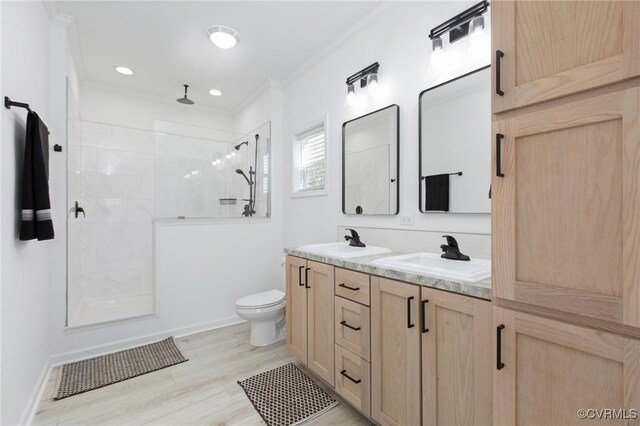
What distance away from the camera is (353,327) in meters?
1.64

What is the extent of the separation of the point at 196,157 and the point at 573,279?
133 inches

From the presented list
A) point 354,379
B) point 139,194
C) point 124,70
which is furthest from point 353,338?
point 124,70

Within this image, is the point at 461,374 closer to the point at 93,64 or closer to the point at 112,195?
the point at 112,195

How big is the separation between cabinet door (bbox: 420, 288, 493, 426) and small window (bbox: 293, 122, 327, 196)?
1779 millimetres

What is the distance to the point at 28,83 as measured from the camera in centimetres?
173

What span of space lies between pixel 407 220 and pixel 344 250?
1.73 ft

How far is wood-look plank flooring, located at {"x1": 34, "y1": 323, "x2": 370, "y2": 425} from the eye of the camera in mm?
1684

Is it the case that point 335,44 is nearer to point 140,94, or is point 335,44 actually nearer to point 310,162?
point 310,162

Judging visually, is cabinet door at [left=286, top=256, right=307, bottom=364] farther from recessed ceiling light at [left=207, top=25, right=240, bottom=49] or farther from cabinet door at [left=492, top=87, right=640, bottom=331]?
recessed ceiling light at [left=207, top=25, right=240, bottom=49]

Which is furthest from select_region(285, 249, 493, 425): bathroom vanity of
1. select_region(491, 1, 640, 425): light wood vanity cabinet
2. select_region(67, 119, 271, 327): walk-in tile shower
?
select_region(67, 119, 271, 327): walk-in tile shower

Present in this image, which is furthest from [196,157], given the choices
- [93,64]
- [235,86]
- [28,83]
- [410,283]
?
[410,283]

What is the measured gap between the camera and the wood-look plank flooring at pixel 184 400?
5.52 ft

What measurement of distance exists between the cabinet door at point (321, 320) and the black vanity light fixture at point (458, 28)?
59.6 inches

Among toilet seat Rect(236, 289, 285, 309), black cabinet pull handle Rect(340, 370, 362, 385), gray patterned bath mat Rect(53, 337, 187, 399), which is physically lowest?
gray patterned bath mat Rect(53, 337, 187, 399)
